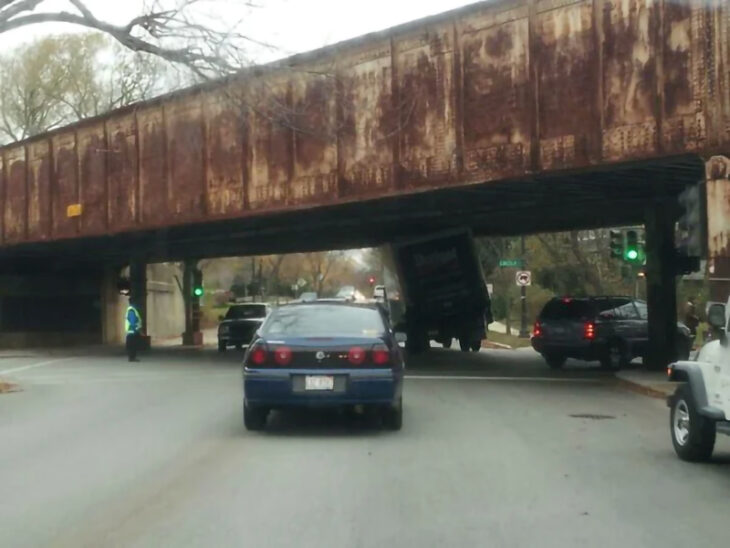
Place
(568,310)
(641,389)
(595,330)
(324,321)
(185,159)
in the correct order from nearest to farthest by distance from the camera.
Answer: (324,321)
(641,389)
(595,330)
(568,310)
(185,159)

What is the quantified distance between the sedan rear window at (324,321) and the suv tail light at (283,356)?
0.36 m

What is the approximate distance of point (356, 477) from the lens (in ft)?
32.4

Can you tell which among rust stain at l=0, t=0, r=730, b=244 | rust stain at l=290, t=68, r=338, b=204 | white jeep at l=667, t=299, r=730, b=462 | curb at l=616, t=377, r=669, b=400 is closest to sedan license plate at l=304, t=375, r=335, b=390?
white jeep at l=667, t=299, r=730, b=462

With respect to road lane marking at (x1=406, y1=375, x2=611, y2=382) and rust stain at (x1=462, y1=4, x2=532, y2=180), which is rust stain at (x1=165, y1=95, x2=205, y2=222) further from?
rust stain at (x1=462, y1=4, x2=532, y2=180)

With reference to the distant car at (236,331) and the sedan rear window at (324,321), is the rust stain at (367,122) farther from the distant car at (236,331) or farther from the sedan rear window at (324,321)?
the distant car at (236,331)

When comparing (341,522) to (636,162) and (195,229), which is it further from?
(195,229)

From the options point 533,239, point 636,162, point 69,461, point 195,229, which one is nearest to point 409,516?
point 69,461

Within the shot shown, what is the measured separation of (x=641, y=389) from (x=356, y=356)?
9.04 meters

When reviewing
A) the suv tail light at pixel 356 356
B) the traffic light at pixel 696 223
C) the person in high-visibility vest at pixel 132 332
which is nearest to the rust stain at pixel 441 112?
the traffic light at pixel 696 223

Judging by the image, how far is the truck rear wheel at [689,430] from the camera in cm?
1054

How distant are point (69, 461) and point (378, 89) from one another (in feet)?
43.0

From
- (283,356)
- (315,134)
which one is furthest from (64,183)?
(283,356)

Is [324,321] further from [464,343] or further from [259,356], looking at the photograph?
[464,343]

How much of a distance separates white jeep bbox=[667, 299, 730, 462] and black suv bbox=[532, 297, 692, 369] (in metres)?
13.7
